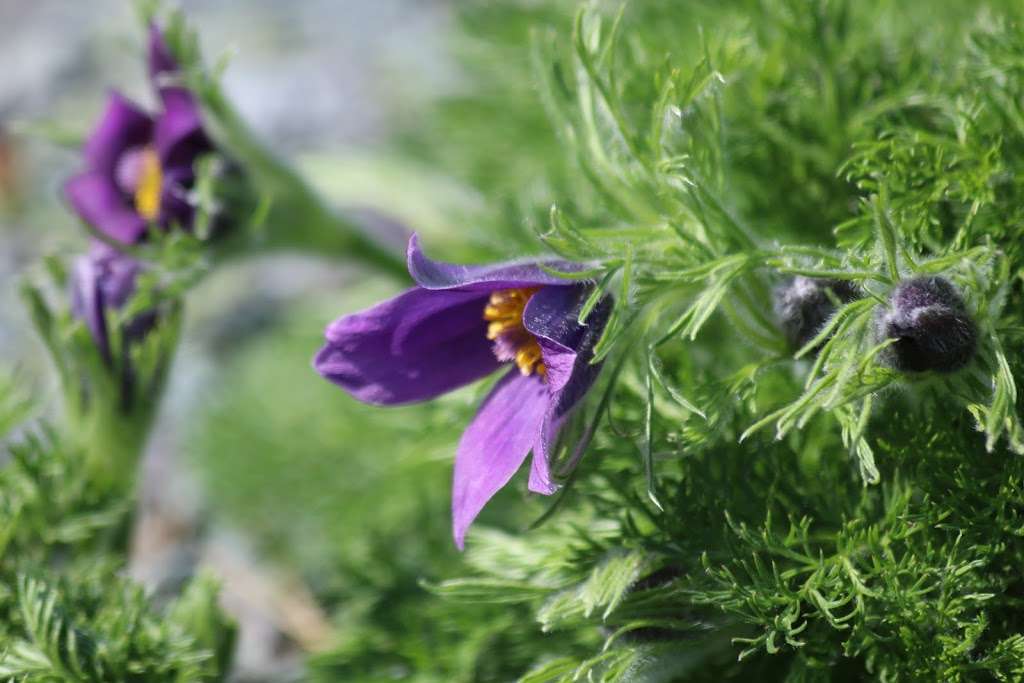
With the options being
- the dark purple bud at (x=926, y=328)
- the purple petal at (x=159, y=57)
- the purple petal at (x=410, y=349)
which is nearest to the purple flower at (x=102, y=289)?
the purple petal at (x=159, y=57)

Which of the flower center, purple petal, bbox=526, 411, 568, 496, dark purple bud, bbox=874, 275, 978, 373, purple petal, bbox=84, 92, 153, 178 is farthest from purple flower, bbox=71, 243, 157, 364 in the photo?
dark purple bud, bbox=874, 275, 978, 373

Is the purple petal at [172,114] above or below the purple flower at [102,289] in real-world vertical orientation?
above

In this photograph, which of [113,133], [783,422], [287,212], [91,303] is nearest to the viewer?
[783,422]

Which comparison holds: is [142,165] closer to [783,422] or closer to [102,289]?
[102,289]

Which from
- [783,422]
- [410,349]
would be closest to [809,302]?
[783,422]

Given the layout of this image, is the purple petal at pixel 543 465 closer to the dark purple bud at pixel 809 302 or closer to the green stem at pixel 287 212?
the dark purple bud at pixel 809 302

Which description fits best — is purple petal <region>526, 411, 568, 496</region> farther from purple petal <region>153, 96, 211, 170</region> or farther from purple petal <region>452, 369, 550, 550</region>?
purple petal <region>153, 96, 211, 170</region>
